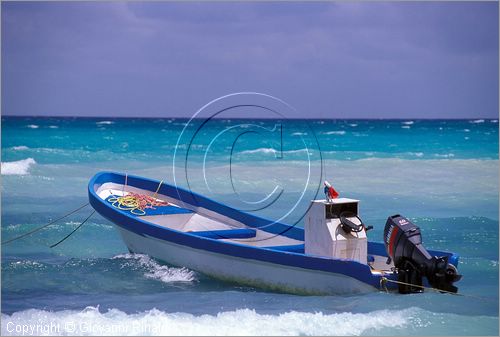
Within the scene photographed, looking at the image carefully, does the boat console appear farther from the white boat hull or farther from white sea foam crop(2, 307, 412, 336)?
white sea foam crop(2, 307, 412, 336)

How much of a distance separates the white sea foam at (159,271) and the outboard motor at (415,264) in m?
2.60

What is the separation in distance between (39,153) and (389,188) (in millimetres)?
19123

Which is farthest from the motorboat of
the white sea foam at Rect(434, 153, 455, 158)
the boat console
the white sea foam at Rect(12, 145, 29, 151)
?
the white sea foam at Rect(12, 145, 29, 151)

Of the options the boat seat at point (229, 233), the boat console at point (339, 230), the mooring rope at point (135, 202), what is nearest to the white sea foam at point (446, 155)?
the mooring rope at point (135, 202)

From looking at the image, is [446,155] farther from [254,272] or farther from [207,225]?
[254,272]

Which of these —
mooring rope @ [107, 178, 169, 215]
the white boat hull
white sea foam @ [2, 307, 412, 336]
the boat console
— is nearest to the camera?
white sea foam @ [2, 307, 412, 336]

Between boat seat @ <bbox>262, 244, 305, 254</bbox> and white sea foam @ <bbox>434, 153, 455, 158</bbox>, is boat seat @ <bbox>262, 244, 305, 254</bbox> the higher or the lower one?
the lower one

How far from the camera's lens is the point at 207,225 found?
10.2 metres

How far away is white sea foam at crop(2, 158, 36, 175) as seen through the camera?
2469cm

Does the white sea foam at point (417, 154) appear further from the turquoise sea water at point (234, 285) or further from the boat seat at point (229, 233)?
the boat seat at point (229, 233)

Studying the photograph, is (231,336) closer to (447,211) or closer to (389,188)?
(447,211)

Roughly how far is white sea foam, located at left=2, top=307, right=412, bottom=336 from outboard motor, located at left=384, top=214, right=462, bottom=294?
46cm

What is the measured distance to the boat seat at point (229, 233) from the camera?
9.22 meters

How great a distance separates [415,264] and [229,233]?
2.83 meters
